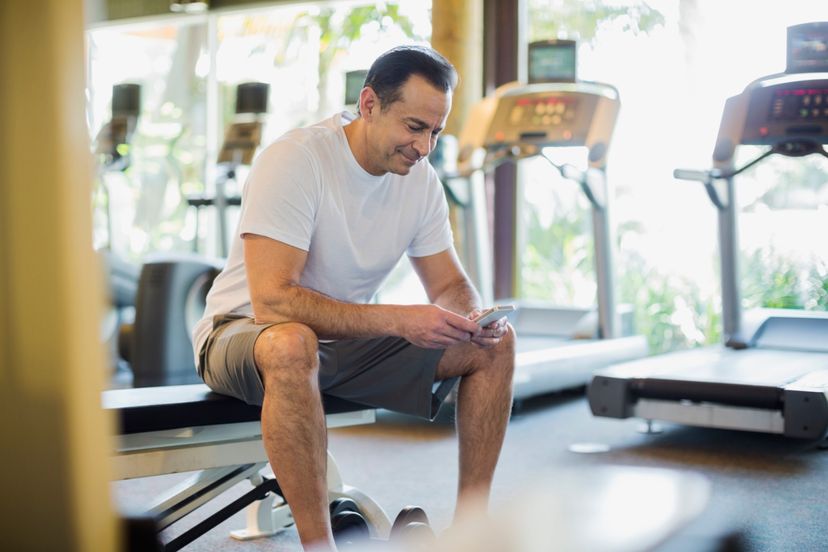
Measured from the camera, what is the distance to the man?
2025 millimetres

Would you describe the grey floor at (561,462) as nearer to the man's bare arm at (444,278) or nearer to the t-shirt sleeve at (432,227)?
the man's bare arm at (444,278)

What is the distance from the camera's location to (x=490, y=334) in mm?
2129

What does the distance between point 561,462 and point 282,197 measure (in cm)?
111

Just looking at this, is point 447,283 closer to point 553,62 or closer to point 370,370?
point 370,370

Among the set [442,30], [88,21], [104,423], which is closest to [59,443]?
[104,423]

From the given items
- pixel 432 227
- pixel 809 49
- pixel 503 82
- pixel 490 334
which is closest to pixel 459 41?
pixel 503 82

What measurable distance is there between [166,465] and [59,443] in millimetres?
1593

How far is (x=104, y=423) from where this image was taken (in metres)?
0.39

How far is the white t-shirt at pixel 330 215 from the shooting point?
208 cm

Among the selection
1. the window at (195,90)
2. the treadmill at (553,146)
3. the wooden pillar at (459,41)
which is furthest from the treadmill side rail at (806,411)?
the window at (195,90)

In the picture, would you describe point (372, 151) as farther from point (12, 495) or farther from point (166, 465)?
point (12, 495)

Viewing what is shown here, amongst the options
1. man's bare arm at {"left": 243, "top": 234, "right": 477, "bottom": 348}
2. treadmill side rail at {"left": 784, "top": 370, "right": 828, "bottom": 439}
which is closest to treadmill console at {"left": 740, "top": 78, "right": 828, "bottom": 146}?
treadmill side rail at {"left": 784, "top": 370, "right": 828, "bottom": 439}

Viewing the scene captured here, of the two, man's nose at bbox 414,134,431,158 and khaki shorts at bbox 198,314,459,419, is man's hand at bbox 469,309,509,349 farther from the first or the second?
man's nose at bbox 414,134,431,158

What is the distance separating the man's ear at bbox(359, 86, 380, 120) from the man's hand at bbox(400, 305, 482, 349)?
0.48 metres
